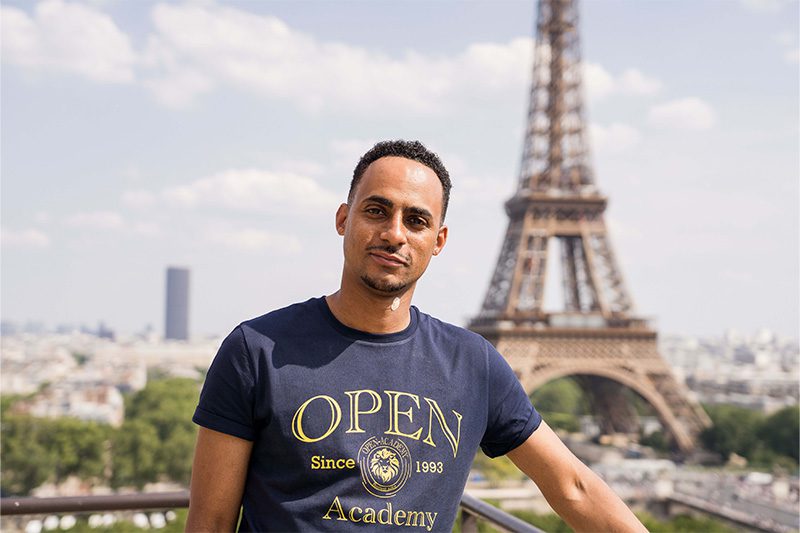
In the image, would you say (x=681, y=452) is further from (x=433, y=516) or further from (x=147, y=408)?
(x=433, y=516)

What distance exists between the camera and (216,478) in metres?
1.68

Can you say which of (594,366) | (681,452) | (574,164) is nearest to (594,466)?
(681,452)

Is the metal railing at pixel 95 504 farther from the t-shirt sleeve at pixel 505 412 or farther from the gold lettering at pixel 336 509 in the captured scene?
the gold lettering at pixel 336 509

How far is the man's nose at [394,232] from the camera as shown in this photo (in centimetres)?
173

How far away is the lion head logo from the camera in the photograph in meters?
1.67

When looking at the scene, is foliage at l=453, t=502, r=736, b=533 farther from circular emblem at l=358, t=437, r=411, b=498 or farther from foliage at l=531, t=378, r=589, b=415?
foliage at l=531, t=378, r=589, b=415

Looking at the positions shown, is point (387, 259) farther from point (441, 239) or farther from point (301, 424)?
point (301, 424)

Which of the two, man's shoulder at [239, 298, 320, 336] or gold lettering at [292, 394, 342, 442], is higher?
man's shoulder at [239, 298, 320, 336]

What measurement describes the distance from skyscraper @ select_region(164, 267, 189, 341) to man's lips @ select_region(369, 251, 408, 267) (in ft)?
515

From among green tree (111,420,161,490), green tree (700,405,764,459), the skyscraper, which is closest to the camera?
green tree (111,420,161,490)

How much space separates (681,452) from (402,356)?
27.1 metres

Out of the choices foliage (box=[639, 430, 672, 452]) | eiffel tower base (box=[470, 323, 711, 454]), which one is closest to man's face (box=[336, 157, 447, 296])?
eiffel tower base (box=[470, 323, 711, 454])

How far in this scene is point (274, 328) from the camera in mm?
1725

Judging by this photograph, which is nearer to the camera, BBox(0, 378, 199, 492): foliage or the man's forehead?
the man's forehead
